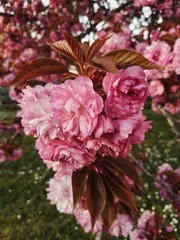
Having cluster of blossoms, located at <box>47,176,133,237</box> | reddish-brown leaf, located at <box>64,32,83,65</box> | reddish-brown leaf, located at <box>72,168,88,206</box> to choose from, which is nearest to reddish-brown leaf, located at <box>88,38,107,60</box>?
reddish-brown leaf, located at <box>64,32,83,65</box>

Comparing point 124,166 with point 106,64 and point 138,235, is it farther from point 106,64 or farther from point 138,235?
point 138,235

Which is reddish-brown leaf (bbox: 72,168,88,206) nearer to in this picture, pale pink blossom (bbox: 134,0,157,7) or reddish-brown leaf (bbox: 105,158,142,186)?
reddish-brown leaf (bbox: 105,158,142,186)

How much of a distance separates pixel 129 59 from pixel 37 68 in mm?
228

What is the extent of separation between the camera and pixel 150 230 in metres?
1.72

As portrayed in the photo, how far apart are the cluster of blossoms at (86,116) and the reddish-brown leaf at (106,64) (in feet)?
0.12

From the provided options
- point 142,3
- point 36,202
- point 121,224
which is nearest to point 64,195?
A: point 121,224

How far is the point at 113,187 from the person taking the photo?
0.97 meters

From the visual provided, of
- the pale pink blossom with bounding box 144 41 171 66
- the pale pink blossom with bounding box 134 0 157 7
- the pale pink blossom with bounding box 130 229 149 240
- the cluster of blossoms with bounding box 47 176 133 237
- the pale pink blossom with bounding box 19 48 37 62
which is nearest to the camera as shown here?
the cluster of blossoms with bounding box 47 176 133 237

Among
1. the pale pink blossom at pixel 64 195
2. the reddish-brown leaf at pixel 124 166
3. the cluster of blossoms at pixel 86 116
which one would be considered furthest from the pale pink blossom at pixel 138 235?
the cluster of blossoms at pixel 86 116

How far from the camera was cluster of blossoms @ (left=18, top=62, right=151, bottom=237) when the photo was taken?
2.46ft

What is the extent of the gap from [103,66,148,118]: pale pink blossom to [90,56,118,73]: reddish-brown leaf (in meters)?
0.04

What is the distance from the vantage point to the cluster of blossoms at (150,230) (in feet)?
5.50

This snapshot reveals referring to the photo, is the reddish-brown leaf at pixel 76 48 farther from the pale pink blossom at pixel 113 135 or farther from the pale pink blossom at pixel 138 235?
the pale pink blossom at pixel 138 235

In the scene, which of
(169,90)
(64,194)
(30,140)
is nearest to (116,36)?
(169,90)
